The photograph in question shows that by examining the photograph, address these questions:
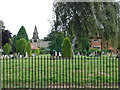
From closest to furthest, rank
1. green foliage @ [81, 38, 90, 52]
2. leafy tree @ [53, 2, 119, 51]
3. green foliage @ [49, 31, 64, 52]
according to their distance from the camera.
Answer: leafy tree @ [53, 2, 119, 51] < green foliage @ [49, 31, 64, 52] < green foliage @ [81, 38, 90, 52]

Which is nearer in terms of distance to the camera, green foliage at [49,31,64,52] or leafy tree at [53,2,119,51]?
leafy tree at [53,2,119,51]

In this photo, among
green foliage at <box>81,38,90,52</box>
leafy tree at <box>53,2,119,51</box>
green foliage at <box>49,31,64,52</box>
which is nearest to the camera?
leafy tree at <box>53,2,119,51</box>

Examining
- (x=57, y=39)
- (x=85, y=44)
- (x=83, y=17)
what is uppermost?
(x=83, y=17)

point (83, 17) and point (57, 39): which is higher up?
point (83, 17)

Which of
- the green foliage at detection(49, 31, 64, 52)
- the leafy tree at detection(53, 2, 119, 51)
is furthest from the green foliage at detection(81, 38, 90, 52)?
the green foliage at detection(49, 31, 64, 52)

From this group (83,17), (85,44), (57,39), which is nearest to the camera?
(83,17)

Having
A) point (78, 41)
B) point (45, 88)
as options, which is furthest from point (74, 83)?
point (78, 41)

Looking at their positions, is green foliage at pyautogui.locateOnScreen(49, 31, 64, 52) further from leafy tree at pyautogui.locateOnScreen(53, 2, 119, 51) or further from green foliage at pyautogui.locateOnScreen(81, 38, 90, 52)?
green foliage at pyautogui.locateOnScreen(81, 38, 90, 52)

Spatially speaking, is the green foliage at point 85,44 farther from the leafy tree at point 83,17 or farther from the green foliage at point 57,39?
the green foliage at point 57,39

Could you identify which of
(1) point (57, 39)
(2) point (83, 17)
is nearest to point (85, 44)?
(1) point (57, 39)

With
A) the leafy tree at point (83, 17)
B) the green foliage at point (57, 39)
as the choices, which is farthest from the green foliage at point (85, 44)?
the green foliage at point (57, 39)

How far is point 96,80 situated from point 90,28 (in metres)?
12.2

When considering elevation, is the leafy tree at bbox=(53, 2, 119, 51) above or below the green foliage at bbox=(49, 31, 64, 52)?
above

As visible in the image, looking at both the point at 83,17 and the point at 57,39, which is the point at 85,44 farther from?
the point at 83,17
